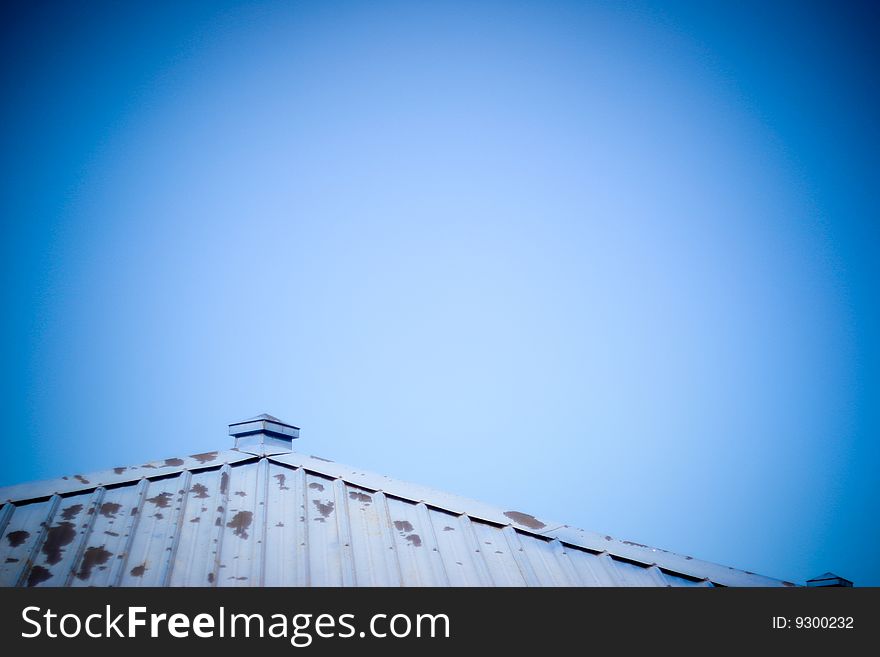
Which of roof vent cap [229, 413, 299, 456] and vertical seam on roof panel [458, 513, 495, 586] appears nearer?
vertical seam on roof panel [458, 513, 495, 586]

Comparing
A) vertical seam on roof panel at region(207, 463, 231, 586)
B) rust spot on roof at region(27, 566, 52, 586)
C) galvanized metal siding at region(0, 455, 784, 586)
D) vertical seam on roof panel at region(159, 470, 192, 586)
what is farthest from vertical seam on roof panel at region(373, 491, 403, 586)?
rust spot on roof at region(27, 566, 52, 586)

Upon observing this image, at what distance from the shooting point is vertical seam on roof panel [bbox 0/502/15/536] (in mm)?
3580

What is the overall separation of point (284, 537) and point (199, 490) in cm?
120

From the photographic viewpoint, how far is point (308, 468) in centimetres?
484

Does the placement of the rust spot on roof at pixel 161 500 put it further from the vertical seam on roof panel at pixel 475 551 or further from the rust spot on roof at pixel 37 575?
the vertical seam on roof panel at pixel 475 551

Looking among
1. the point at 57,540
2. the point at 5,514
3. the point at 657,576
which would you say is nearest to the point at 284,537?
the point at 57,540

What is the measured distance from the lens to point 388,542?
3896 mm

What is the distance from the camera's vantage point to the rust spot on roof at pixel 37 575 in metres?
3.06

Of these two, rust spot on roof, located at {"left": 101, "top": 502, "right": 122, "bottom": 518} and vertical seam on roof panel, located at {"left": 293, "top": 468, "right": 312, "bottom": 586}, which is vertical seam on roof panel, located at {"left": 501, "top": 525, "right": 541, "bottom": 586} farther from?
rust spot on roof, located at {"left": 101, "top": 502, "right": 122, "bottom": 518}

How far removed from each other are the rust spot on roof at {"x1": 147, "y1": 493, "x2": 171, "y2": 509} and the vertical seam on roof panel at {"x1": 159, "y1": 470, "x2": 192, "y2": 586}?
94 mm
